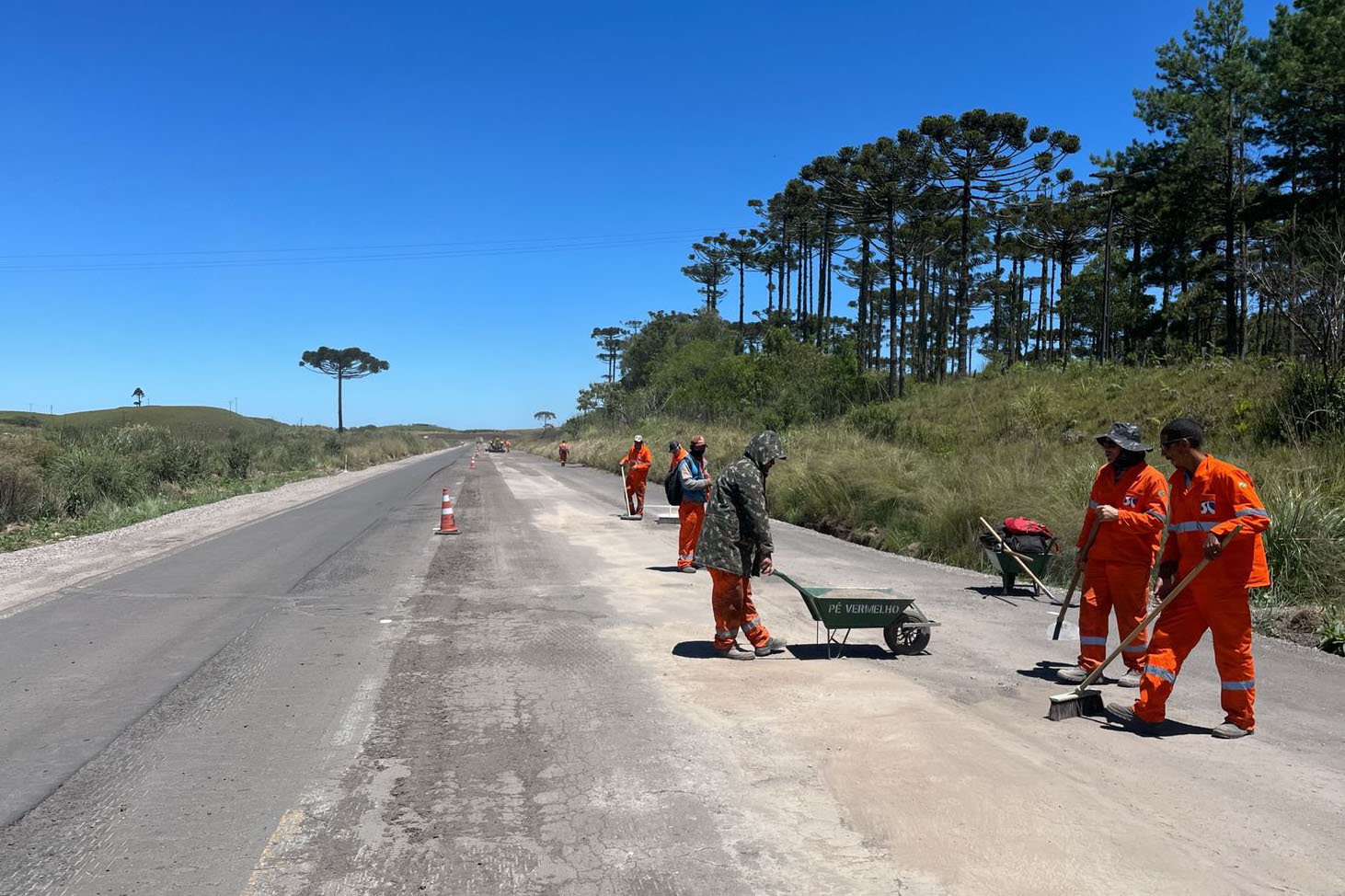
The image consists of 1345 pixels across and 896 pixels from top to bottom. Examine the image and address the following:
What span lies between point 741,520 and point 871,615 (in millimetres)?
1252

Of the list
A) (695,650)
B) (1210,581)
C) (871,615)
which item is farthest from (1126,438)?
(695,650)

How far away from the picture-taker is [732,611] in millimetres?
6992

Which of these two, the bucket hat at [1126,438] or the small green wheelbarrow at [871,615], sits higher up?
the bucket hat at [1126,438]

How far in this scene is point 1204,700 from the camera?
5988 mm

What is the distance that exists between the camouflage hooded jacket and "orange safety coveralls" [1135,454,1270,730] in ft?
9.06

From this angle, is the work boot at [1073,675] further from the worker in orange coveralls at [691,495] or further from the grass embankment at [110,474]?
the grass embankment at [110,474]

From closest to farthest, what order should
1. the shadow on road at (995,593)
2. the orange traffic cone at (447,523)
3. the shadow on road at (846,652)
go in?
the shadow on road at (846,652) → the shadow on road at (995,593) → the orange traffic cone at (447,523)

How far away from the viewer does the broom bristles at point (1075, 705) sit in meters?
5.45

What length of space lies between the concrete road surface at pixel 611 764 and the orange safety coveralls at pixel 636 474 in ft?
28.9

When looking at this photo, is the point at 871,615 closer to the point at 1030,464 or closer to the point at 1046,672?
the point at 1046,672

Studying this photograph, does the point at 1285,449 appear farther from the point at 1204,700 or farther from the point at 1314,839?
the point at 1314,839

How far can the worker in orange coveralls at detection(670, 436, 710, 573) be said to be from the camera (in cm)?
1170

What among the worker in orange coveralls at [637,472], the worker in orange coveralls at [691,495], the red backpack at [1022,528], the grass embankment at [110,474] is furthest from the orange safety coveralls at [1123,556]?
the grass embankment at [110,474]

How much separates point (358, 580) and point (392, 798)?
7315 millimetres
